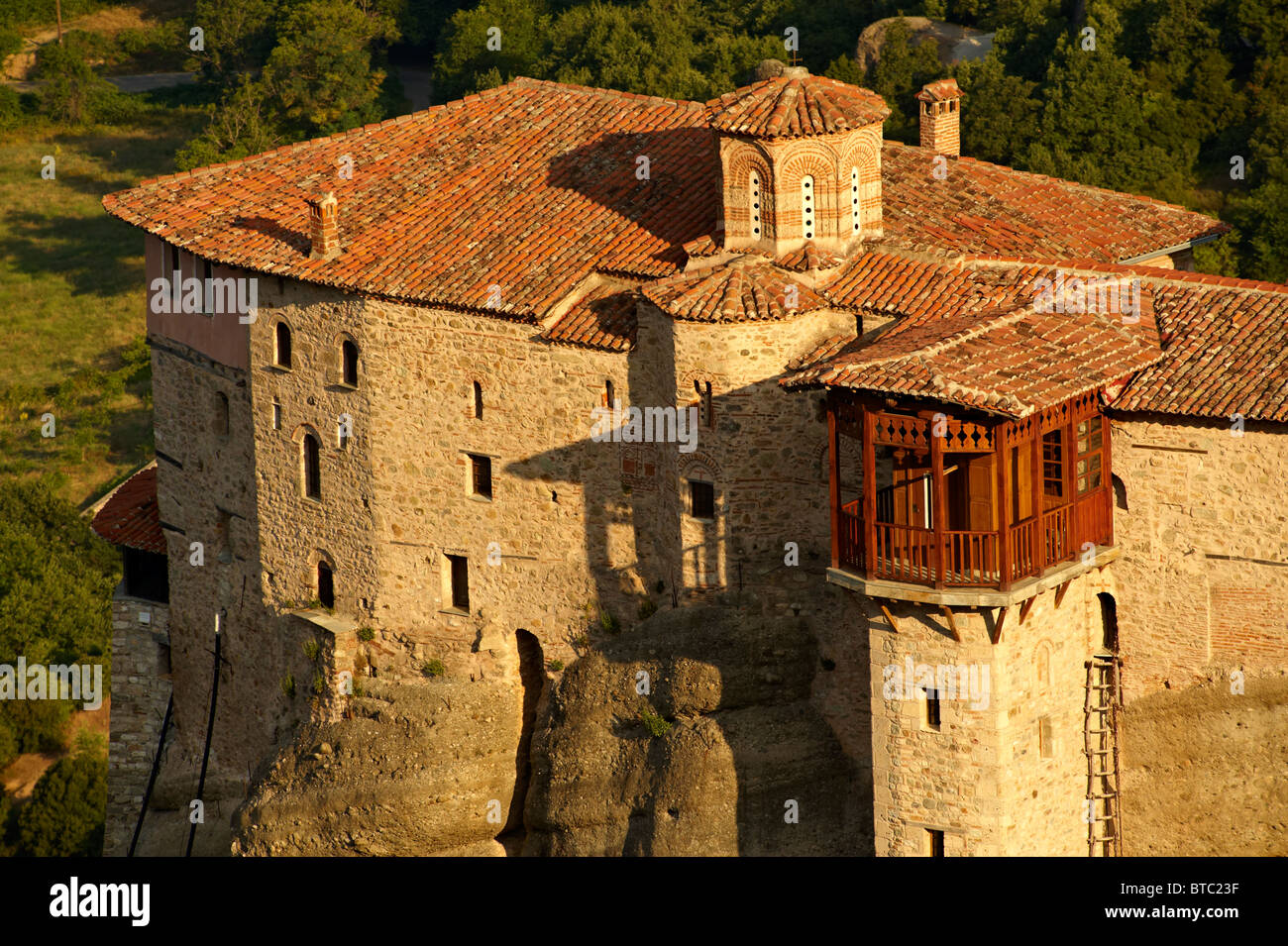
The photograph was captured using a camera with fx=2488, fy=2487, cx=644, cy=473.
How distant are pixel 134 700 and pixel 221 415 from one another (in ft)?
26.9

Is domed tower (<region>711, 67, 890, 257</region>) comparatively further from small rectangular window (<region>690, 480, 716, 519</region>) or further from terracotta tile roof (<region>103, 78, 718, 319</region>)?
small rectangular window (<region>690, 480, 716, 519</region>)

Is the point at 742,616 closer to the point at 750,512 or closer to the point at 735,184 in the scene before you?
the point at 750,512

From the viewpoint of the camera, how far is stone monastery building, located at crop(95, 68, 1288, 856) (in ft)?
121

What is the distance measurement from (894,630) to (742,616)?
439 cm

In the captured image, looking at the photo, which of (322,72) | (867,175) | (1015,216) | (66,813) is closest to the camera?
(867,175)

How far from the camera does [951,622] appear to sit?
36312mm

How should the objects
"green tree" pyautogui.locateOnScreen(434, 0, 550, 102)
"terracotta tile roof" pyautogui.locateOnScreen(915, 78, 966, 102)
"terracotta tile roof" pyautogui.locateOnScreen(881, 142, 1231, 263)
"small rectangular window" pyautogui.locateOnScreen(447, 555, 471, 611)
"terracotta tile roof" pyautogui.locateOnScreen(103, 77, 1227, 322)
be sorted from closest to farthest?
"terracotta tile roof" pyautogui.locateOnScreen(881, 142, 1231, 263), "terracotta tile roof" pyautogui.locateOnScreen(103, 77, 1227, 322), "small rectangular window" pyautogui.locateOnScreen(447, 555, 471, 611), "terracotta tile roof" pyautogui.locateOnScreen(915, 78, 966, 102), "green tree" pyautogui.locateOnScreen(434, 0, 550, 102)

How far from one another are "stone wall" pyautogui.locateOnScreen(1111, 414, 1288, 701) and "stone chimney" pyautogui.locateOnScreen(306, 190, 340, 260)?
49.8ft

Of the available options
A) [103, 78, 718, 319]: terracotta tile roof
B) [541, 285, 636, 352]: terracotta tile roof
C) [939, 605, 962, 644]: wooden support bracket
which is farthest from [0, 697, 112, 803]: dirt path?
[939, 605, 962, 644]: wooden support bracket

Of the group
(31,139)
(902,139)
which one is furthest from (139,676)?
(31,139)

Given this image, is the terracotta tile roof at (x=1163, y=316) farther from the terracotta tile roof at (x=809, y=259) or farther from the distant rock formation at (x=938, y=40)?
the distant rock formation at (x=938, y=40)

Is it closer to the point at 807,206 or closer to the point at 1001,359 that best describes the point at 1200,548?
the point at 1001,359

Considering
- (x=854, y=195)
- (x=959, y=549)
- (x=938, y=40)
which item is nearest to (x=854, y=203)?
(x=854, y=195)

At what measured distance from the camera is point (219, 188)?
49469 mm
